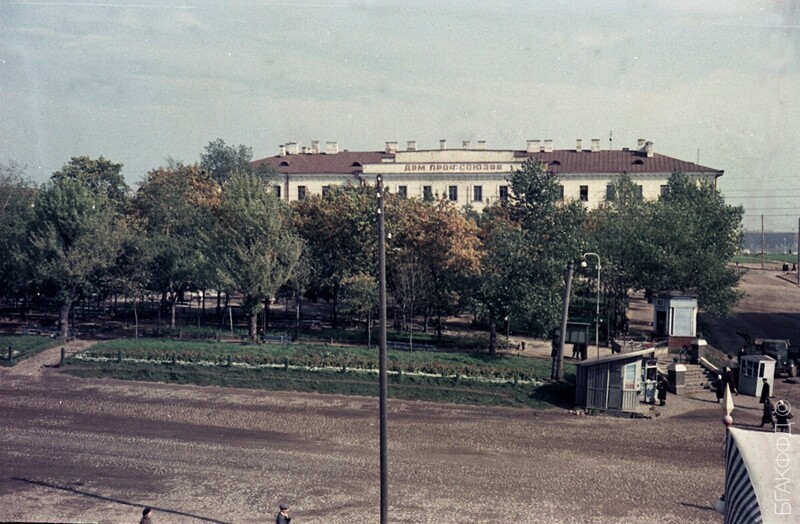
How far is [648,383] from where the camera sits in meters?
28.8

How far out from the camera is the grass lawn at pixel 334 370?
2961 cm

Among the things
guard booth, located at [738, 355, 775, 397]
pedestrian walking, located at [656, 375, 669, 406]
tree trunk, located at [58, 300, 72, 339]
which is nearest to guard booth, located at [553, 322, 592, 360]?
pedestrian walking, located at [656, 375, 669, 406]

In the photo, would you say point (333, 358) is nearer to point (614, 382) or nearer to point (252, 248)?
point (252, 248)

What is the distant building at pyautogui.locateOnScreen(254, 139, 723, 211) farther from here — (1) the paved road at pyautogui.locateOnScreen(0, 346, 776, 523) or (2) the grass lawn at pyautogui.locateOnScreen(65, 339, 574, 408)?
(1) the paved road at pyautogui.locateOnScreen(0, 346, 776, 523)

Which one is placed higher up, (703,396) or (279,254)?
(279,254)

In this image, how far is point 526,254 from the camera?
115ft

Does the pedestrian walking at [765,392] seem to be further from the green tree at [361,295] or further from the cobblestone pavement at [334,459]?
the green tree at [361,295]

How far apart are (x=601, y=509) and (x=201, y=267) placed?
95.2 ft

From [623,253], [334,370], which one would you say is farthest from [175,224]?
[623,253]

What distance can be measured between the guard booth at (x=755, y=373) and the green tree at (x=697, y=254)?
310 inches

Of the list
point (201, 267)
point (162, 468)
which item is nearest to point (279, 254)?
point (201, 267)

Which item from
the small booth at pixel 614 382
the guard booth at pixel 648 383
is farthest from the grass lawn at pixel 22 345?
the guard booth at pixel 648 383

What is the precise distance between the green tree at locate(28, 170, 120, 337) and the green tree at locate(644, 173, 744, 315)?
3122 cm

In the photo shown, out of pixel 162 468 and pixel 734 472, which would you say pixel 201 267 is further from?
pixel 734 472
